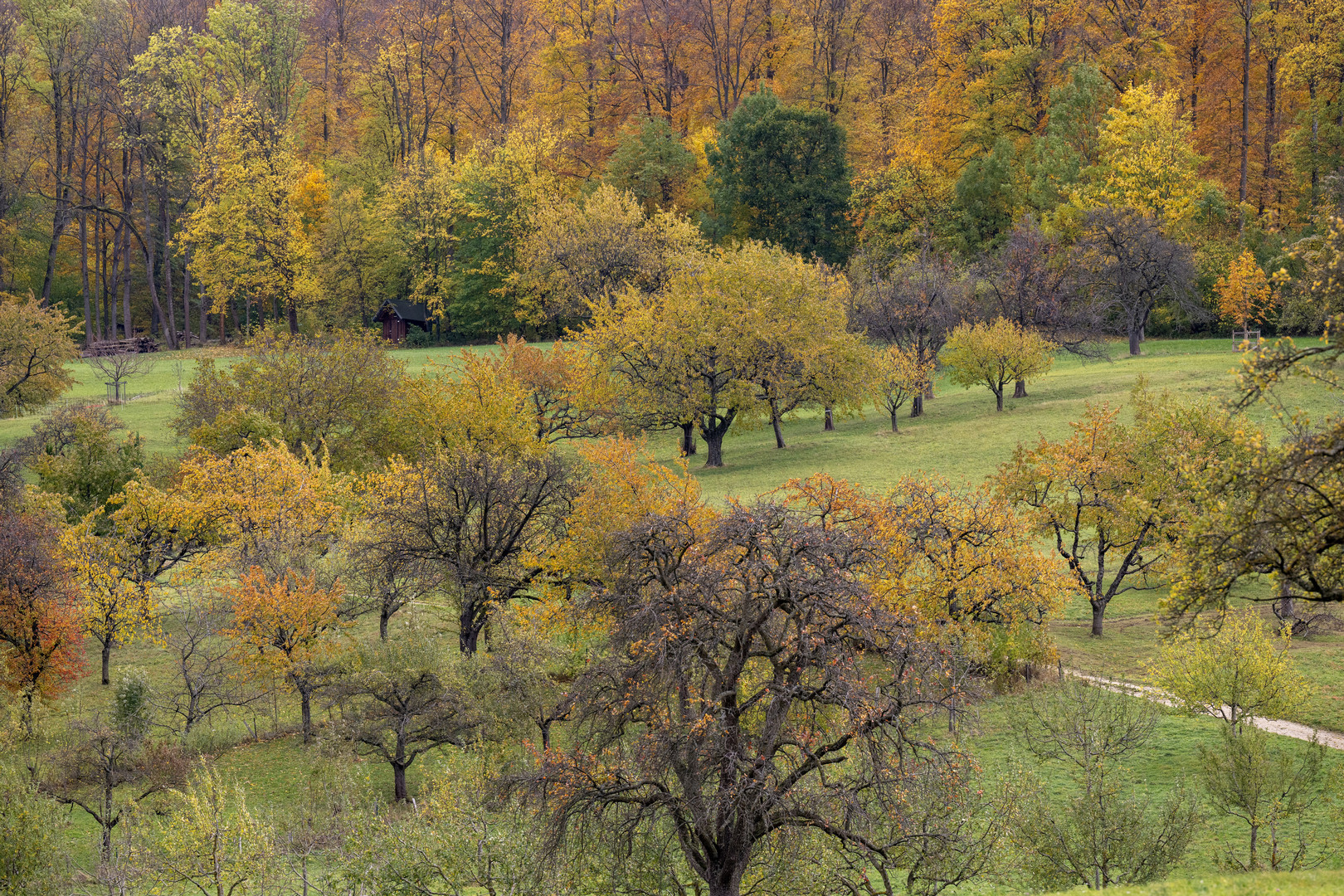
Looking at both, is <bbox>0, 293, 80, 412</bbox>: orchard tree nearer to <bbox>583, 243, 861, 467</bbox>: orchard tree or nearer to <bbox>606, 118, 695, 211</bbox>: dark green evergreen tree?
<bbox>583, 243, 861, 467</bbox>: orchard tree

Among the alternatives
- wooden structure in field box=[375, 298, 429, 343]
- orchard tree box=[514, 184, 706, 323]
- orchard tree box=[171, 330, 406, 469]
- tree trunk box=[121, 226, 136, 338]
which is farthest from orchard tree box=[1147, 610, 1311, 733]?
tree trunk box=[121, 226, 136, 338]

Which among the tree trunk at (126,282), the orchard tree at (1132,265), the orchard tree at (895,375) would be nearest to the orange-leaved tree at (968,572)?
the orchard tree at (895,375)

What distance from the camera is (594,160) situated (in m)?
85.7

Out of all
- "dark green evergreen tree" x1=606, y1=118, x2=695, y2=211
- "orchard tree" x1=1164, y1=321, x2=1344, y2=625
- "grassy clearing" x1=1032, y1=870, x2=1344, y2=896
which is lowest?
"grassy clearing" x1=1032, y1=870, x2=1344, y2=896

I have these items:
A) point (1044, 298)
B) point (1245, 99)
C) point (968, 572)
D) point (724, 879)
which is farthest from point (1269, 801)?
point (1245, 99)

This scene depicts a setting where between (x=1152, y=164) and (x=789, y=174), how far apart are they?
2124 centimetres

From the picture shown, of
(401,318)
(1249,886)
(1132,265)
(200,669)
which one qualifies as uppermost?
(1132,265)

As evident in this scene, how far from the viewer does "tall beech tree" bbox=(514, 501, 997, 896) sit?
14508 millimetres

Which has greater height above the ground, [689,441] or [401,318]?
[401,318]

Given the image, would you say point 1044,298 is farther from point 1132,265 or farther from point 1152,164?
point 1152,164

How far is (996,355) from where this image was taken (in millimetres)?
50625

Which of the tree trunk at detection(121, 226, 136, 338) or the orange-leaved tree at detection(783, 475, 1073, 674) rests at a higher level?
the tree trunk at detection(121, 226, 136, 338)

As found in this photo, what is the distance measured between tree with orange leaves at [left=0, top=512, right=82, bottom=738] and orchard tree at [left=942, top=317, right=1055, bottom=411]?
121 ft

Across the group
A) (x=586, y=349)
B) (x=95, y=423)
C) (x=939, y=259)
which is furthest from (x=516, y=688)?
(x=939, y=259)
